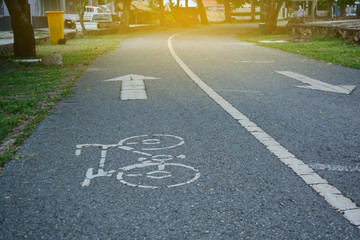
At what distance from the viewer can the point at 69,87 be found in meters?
8.58

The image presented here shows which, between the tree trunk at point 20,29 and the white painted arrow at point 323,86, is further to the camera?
the tree trunk at point 20,29

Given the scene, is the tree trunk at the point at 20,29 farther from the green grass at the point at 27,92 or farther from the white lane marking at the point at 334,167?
the white lane marking at the point at 334,167

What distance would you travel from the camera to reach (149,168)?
3.89 m

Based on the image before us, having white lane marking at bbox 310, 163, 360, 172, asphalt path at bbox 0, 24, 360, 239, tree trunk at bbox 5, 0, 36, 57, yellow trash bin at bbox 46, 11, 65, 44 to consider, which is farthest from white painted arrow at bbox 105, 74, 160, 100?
yellow trash bin at bbox 46, 11, 65, 44

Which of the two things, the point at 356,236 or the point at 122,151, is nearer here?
the point at 356,236

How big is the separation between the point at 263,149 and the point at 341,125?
4.80 ft

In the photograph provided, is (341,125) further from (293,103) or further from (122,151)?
(122,151)

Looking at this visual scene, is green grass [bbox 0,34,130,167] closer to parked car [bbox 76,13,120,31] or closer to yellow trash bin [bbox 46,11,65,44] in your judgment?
yellow trash bin [bbox 46,11,65,44]

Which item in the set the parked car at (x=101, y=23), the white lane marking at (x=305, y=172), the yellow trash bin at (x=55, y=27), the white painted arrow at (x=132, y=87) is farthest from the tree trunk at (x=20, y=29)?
the parked car at (x=101, y=23)

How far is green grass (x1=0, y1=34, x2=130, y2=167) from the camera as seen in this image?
538 cm

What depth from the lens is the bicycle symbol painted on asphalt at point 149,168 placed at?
11.7 feet

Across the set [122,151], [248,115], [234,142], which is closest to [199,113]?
[248,115]

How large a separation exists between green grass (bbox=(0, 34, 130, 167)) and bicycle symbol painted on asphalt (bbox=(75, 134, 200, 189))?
0.96 metres

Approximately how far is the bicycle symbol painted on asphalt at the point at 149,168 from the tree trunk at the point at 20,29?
439 inches
